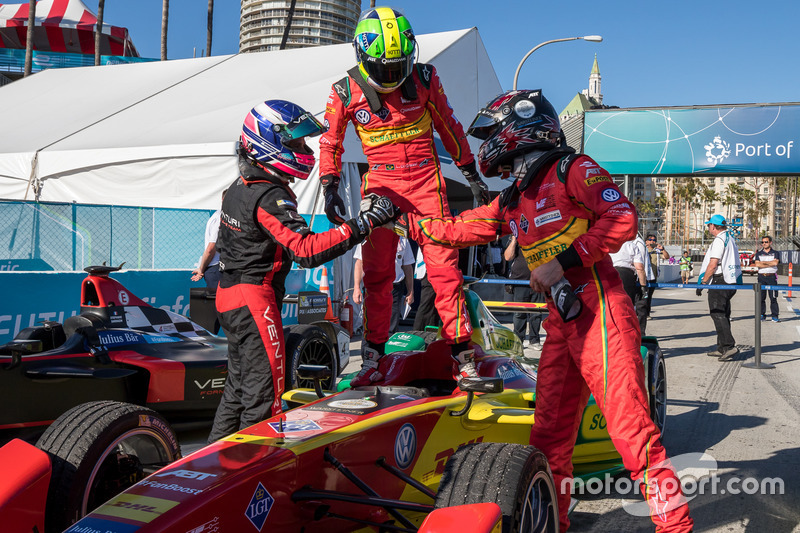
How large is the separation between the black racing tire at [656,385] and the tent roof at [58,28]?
49.7 metres

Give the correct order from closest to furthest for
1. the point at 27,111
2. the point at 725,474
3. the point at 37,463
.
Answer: the point at 37,463
the point at 725,474
the point at 27,111

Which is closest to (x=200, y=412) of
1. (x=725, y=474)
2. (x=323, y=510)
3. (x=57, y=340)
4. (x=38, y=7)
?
(x=57, y=340)

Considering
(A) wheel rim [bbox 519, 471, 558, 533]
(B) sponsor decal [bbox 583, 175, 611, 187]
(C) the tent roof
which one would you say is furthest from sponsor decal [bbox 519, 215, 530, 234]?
(C) the tent roof

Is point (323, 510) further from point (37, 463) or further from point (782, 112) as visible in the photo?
point (782, 112)

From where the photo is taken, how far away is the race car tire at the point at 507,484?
2441 millimetres

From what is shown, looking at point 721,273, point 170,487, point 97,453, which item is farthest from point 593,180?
point 721,273

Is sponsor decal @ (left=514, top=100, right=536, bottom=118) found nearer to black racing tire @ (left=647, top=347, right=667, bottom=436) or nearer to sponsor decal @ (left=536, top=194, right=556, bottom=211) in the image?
sponsor decal @ (left=536, top=194, right=556, bottom=211)

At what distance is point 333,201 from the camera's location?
4086 mm

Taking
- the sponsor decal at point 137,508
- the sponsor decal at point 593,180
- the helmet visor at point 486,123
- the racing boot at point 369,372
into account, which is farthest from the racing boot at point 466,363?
the sponsor decal at point 137,508

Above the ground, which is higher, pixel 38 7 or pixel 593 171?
pixel 38 7

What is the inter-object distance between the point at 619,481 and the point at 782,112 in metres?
16.9

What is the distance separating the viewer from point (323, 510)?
2.64 metres

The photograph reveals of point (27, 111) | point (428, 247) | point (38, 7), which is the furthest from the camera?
point (38, 7)

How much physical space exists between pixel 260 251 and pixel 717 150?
17607 millimetres
